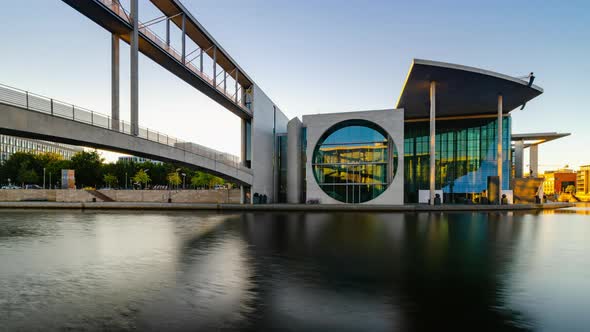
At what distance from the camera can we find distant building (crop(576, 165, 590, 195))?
113250 mm

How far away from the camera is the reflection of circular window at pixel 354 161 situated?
30.8m

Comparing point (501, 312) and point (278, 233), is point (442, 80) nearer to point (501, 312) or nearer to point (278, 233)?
point (278, 233)

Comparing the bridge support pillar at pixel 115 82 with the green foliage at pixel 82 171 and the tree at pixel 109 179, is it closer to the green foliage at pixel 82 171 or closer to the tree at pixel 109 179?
the green foliage at pixel 82 171

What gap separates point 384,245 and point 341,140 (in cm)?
2275

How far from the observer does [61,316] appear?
15.2 feet

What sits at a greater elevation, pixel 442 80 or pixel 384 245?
pixel 442 80

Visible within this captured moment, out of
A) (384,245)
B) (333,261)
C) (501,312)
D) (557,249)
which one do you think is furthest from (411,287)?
(557,249)

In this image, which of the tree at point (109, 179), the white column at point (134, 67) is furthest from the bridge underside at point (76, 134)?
the tree at point (109, 179)

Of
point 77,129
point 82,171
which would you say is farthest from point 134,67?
point 82,171

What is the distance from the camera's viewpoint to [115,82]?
19.4m

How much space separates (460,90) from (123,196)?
4805 cm

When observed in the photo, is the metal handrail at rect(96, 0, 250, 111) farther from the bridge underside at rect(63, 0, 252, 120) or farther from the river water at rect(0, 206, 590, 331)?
the river water at rect(0, 206, 590, 331)

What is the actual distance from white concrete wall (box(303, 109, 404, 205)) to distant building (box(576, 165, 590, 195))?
128948 mm

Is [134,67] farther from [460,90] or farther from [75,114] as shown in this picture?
[460,90]
